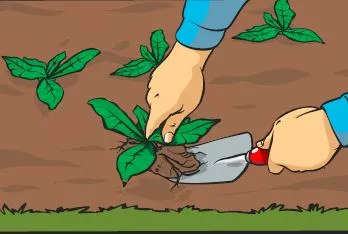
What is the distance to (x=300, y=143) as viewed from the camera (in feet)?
11.6

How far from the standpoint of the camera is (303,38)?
3541mm

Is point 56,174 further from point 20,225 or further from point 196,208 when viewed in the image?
point 196,208

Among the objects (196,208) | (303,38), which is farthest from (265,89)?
(196,208)

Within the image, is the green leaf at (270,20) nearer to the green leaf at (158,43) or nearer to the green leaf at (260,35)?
the green leaf at (260,35)

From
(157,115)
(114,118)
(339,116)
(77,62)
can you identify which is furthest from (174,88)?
(339,116)

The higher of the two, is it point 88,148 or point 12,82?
point 12,82

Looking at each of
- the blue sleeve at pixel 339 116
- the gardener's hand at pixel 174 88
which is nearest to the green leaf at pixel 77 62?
the gardener's hand at pixel 174 88

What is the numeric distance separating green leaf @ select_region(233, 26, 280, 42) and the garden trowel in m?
0.30

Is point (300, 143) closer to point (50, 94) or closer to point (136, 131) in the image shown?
point (136, 131)

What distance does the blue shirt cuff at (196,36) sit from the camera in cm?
348

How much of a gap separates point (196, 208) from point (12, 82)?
702 mm

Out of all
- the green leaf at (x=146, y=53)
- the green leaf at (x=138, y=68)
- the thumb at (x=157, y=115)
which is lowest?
the thumb at (x=157, y=115)

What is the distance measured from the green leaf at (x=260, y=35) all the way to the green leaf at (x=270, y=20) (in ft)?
0.04

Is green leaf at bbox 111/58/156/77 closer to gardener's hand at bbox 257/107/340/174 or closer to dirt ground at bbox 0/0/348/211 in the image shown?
dirt ground at bbox 0/0/348/211
